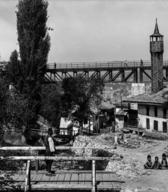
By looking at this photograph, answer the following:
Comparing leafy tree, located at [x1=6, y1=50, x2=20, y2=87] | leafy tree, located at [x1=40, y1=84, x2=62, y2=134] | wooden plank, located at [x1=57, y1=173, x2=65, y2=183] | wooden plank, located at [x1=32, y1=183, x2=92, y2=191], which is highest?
leafy tree, located at [x1=6, y1=50, x2=20, y2=87]

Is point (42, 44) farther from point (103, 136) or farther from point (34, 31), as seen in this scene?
point (103, 136)

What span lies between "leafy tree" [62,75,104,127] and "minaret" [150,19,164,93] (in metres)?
7.93

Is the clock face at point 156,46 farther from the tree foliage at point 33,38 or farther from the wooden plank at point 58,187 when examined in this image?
the wooden plank at point 58,187

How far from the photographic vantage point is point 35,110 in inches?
2025

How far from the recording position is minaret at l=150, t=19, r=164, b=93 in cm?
5412

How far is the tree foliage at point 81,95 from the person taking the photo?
52906mm

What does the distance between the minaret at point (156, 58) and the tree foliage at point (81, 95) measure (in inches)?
312

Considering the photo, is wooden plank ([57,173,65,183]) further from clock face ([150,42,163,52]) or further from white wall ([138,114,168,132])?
clock face ([150,42,163,52])

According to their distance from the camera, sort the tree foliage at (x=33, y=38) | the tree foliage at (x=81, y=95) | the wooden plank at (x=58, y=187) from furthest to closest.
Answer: the tree foliage at (x=81, y=95) < the tree foliage at (x=33, y=38) < the wooden plank at (x=58, y=187)

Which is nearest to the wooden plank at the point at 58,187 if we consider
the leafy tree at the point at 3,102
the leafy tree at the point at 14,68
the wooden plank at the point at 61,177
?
the wooden plank at the point at 61,177

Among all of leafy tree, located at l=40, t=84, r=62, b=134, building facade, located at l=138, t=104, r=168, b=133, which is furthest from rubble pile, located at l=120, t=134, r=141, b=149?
leafy tree, located at l=40, t=84, r=62, b=134

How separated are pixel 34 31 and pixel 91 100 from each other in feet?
40.4

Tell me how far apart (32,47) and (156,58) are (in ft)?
56.8

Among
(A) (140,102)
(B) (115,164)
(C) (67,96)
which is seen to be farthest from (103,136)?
(B) (115,164)
